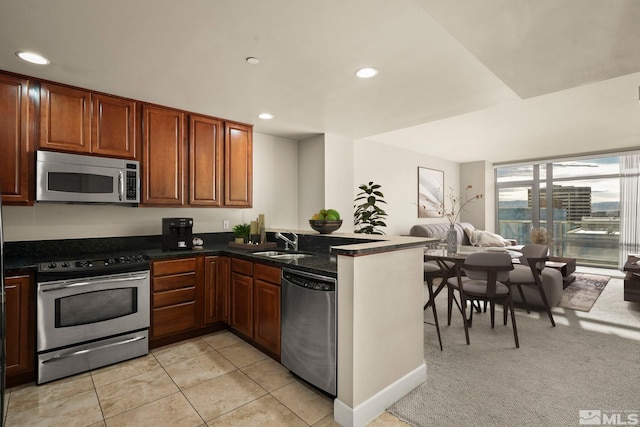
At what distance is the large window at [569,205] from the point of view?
21.6 ft

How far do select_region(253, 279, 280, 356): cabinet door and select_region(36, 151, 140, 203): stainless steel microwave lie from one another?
1469 millimetres

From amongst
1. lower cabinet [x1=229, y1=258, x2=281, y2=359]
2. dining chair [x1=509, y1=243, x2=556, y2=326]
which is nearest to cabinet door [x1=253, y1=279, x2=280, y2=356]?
lower cabinet [x1=229, y1=258, x2=281, y2=359]

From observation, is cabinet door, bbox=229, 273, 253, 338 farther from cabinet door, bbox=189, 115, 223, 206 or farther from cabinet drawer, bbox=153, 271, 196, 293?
cabinet door, bbox=189, 115, 223, 206

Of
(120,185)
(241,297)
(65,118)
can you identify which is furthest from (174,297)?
(65,118)

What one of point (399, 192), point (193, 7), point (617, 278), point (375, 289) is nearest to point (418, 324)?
point (375, 289)

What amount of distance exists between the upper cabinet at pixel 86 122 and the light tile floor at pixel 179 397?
1.84m

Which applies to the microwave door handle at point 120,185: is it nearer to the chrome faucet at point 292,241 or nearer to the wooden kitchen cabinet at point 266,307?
the wooden kitchen cabinet at point 266,307

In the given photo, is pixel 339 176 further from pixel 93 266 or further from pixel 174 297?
pixel 93 266

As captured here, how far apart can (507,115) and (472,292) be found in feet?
8.40

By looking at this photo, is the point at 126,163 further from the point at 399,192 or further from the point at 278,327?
the point at 399,192

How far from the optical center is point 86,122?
2.69 m

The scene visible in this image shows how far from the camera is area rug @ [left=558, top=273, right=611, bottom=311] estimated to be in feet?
13.2

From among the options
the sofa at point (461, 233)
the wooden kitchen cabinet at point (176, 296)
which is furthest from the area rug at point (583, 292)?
the wooden kitchen cabinet at point (176, 296)

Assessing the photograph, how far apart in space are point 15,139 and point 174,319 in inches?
74.9
